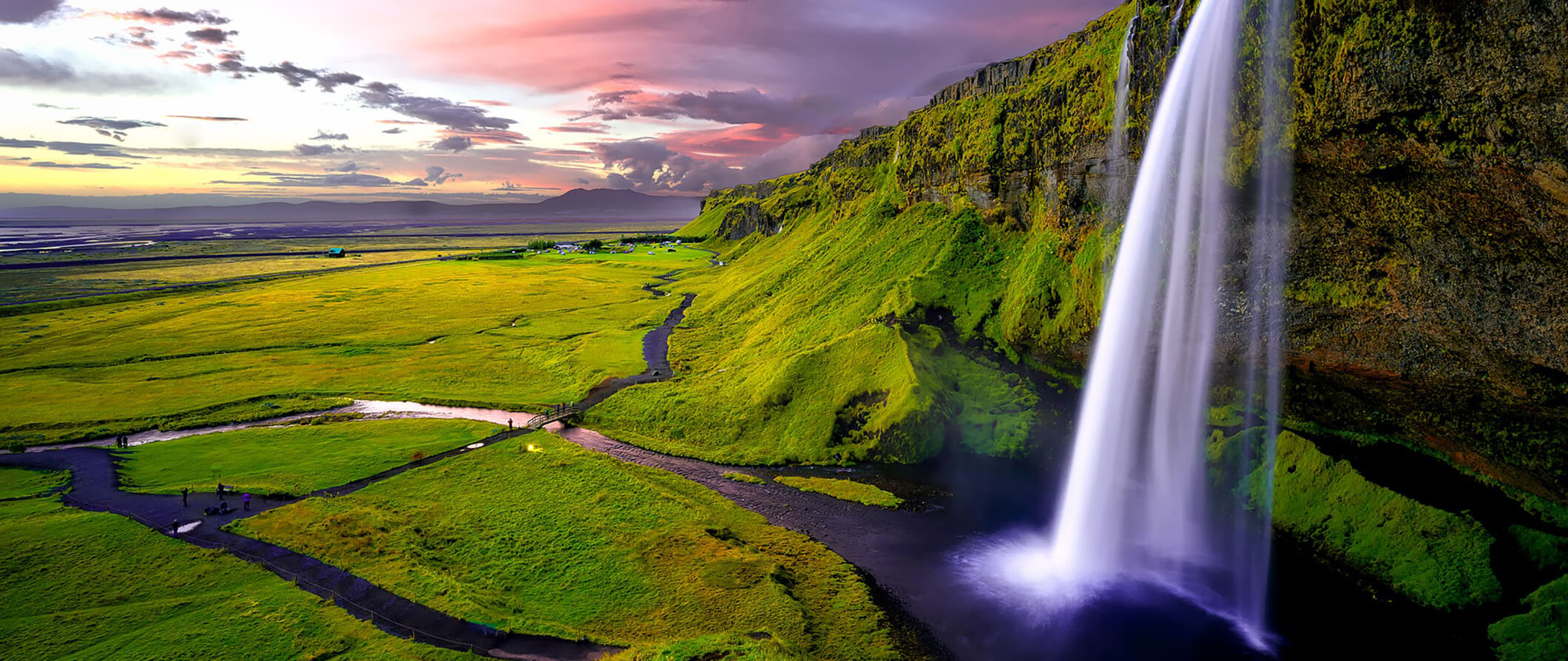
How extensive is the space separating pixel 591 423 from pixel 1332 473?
169 feet

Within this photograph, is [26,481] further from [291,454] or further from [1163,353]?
[1163,353]

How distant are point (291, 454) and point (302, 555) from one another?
70.2 ft

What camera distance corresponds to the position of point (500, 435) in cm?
5141

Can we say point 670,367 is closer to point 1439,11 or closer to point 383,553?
point 383,553

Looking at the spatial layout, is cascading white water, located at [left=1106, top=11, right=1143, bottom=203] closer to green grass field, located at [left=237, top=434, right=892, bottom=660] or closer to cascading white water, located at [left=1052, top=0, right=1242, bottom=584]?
cascading white water, located at [left=1052, top=0, right=1242, bottom=584]

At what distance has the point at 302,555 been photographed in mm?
31312

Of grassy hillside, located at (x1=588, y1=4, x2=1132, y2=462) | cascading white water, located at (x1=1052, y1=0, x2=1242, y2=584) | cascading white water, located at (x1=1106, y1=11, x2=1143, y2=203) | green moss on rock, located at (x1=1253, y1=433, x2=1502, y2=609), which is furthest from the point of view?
grassy hillside, located at (x1=588, y1=4, x2=1132, y2=462)

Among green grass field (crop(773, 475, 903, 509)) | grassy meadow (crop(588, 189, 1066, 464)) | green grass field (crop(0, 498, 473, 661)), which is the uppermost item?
grassy meadow (crop(588, 189, 1066, 464))

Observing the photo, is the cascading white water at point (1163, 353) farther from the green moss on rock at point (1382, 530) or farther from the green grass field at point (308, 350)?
the green grass field at point (308, 350)

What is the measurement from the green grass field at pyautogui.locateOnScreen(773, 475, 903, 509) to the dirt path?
18.5 metres

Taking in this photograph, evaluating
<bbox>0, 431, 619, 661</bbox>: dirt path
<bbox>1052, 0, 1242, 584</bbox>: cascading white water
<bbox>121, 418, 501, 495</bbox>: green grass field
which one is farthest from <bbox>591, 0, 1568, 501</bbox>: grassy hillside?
<bbox>0, 431, 619, 661</bbox>: dirt path

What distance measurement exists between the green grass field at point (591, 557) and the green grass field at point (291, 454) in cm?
471

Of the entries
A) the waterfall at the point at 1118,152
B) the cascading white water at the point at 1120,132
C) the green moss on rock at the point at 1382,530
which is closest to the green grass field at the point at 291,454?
the waterfall at the point at 1118,152

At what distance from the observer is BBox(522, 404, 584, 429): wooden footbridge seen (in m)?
54.1
